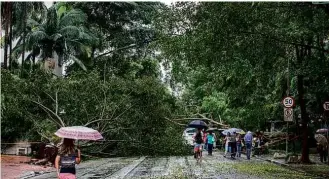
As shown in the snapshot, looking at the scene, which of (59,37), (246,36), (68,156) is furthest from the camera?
(59,37)

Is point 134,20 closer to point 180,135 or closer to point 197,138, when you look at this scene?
point 180,135

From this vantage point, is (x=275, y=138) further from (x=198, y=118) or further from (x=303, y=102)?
(x=303, y=102)

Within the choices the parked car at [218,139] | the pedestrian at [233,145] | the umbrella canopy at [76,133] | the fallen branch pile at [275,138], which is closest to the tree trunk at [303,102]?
the pedestrian at [233,145]

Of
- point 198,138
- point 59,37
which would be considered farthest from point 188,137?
point 198,138

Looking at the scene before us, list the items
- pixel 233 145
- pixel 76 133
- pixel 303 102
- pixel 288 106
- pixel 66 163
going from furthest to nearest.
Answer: pixel 233 145 → pixel 303 102 → pixel 288 106 → pixel 76 133 → pixel 66 163

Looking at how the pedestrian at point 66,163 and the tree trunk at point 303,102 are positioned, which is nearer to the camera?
the pedestrian at point 66,163

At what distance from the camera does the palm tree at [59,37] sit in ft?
147

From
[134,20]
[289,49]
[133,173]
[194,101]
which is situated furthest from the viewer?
[194,101]

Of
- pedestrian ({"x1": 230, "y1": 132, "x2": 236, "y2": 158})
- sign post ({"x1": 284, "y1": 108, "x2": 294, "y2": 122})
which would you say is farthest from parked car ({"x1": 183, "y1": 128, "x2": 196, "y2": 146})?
sign post ({"x1": 284, "y1": 108, "x2": 294, "y2": 122})

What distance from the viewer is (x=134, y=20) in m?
53.1

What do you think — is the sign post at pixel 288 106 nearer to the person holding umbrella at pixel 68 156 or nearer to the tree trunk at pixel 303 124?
the tree trunk at pixel 303 124

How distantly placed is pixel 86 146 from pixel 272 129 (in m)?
22.3

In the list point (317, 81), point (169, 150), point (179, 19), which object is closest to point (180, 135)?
point (169, 150)

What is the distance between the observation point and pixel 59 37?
147 ft
